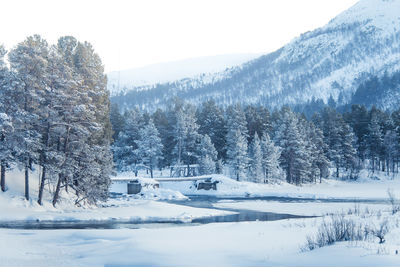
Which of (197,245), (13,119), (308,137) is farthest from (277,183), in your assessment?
(197,245)

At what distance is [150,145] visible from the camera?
72.1 metres

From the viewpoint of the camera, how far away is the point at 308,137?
69812 mm

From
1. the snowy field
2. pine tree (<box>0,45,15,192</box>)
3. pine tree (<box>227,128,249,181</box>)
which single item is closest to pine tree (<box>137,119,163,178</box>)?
pine tree (<box>227,128,249,181</box>)

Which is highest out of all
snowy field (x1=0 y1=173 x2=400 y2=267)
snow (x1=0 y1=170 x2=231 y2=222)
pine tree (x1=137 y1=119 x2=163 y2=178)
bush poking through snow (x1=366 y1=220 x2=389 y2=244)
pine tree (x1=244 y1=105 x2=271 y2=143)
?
pine tree (x1=244 y1=105 x2=271 y2=143)

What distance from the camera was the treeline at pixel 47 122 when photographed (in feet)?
94.5

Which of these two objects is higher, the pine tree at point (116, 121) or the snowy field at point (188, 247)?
the pine tree at point (116, 121)

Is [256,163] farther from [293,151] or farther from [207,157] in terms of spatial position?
[207,157]

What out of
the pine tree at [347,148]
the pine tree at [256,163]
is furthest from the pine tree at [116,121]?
the pine tree at [347,148]

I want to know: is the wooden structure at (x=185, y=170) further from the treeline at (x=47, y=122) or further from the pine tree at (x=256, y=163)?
the treeline at (x=47, y=122)

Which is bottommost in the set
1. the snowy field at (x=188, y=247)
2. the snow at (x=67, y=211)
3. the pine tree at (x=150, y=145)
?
the snow at (x=67, y=211)

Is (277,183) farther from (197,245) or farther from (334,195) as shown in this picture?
(197,245)

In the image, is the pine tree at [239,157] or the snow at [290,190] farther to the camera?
the pine tree at [239,157]

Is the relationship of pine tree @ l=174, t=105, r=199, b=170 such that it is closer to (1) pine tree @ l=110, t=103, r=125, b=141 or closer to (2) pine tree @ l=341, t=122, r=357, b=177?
(1) pine tree @ l=110, t=103, r=125, b=141

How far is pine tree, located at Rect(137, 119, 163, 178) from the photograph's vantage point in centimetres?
7131
